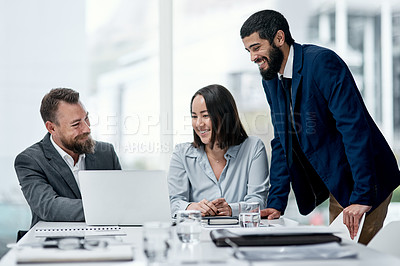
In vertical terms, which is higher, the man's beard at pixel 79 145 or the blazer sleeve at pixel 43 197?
the man's beard at pixel 79 145

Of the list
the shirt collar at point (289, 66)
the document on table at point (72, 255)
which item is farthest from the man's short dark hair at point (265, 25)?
the document on table at point (72, 255)

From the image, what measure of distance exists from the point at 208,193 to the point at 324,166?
0.57 meters

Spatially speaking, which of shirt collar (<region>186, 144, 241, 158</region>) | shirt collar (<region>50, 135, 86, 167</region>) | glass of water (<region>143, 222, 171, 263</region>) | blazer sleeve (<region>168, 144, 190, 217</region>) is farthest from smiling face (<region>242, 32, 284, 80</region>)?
glass of water (<region>143, 222, 171, 263</region>)

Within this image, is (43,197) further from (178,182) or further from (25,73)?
(25,73)

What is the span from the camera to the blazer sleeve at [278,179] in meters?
2.40

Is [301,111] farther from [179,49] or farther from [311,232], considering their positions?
[179,49]

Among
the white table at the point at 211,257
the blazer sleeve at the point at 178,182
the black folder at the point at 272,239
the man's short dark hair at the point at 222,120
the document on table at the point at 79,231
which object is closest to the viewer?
the white table at the point at 211,257

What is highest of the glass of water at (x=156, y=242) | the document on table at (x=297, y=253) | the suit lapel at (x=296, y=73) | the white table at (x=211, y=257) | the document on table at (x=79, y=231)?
the suit lapel at (x=296, y=73)

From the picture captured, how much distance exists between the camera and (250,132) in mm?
3582

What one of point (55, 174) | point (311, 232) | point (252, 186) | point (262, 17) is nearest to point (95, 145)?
point (55, 174)

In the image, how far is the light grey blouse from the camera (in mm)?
2480

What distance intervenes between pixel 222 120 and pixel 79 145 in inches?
27.9

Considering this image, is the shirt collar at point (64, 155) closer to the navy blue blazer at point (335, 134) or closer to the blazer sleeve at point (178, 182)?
the blazer sleeve at point (178, 182)

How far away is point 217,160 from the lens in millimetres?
2586
